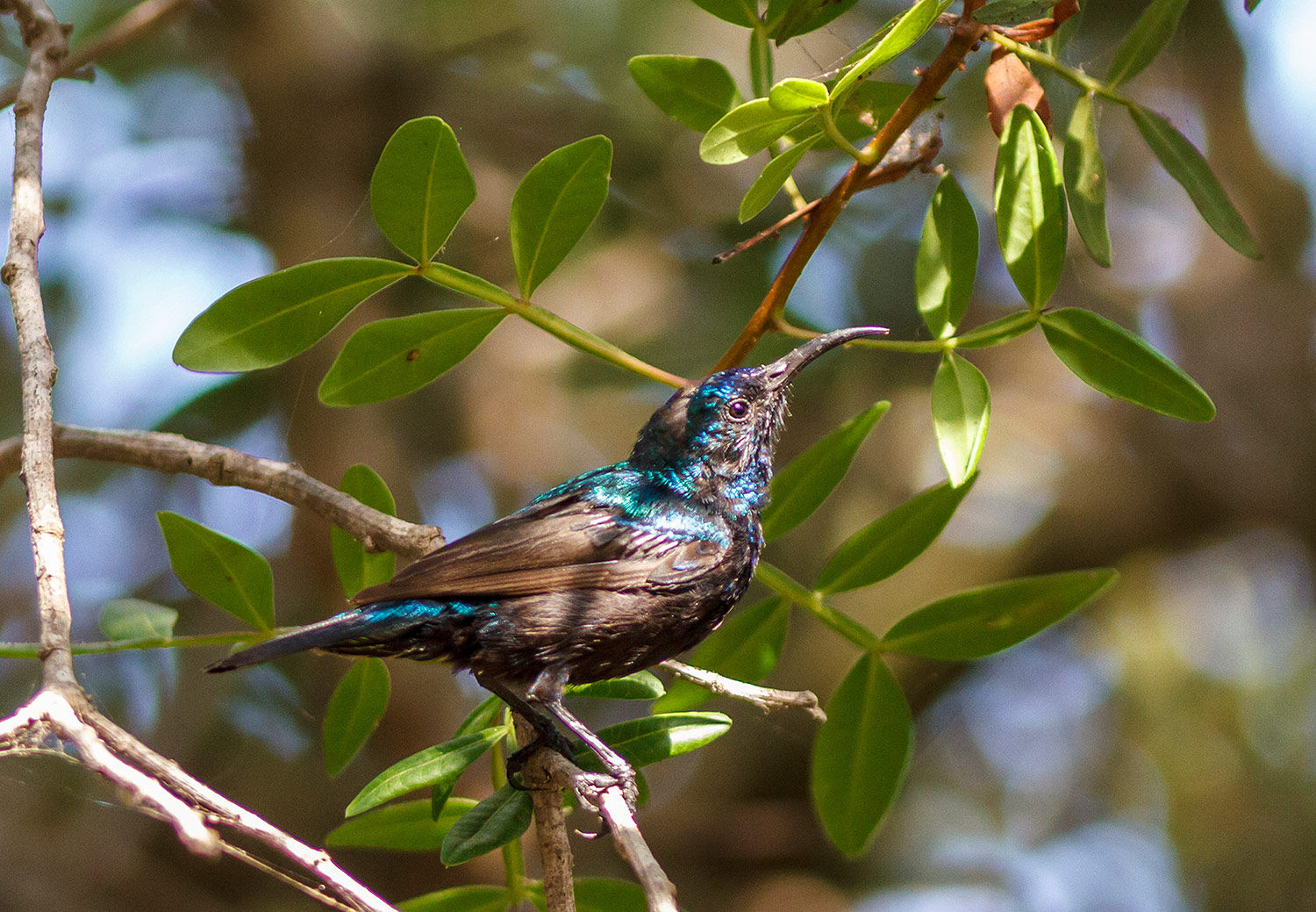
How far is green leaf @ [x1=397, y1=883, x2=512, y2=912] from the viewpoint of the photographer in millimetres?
2316

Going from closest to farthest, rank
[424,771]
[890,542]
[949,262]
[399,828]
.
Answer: [424,771] < [949,262] < [399,828] < [890,542]

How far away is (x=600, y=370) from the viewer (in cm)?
581

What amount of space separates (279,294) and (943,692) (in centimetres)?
400

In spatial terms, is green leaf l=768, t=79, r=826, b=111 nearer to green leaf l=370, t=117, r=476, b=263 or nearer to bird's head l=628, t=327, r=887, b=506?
green leaf l=370, t=117, r=476, b=263

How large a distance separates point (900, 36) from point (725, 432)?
115 centimetres

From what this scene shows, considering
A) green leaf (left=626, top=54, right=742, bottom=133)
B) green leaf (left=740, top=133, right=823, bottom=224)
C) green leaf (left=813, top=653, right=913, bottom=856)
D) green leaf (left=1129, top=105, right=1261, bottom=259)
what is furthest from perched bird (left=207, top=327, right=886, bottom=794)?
green leaf (left=1129, top=105, right=1261, bottom=259)

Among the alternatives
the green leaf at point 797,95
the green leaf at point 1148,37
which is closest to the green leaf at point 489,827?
the green leaf at point 797,95

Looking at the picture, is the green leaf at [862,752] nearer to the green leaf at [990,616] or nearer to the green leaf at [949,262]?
the green leaf at [990,616]

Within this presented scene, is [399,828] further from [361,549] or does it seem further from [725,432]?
[725,432]

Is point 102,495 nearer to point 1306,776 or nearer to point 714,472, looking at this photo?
point 714,472

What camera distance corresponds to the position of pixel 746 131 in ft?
6.45

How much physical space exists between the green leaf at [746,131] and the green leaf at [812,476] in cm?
66

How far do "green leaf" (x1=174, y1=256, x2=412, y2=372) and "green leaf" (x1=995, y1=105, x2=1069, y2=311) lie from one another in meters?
1.17

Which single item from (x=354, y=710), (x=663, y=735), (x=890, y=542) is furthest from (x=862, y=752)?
(x=354, y=710)
